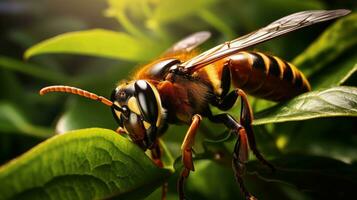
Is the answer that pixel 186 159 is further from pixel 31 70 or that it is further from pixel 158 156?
pixel 31 70

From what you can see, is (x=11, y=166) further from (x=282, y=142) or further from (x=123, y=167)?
(x=282, y=142)

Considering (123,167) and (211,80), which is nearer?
(123,167)

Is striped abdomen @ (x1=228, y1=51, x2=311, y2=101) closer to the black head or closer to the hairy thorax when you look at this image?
the hairy thorax

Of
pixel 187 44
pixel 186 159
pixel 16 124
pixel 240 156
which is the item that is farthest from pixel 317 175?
pixel 16 124

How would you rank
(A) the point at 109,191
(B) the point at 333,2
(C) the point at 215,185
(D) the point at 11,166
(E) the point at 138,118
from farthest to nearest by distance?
(B) the point at 333,2 < (C) the point at 215,185 < (E) the point at 138,118 < (A) the point at 109,191 < (D) the point at 11,166

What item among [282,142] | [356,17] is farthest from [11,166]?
[356,17]

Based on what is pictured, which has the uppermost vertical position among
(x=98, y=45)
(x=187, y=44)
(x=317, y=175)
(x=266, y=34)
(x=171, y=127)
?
(x=98, y=45)
